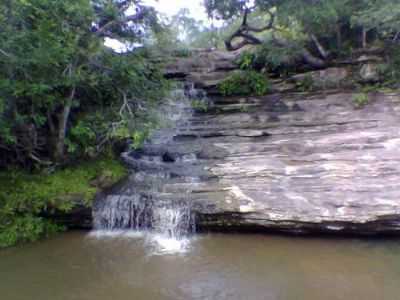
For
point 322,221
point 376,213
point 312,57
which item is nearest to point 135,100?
point 322,221

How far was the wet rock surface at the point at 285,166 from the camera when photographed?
5555mm

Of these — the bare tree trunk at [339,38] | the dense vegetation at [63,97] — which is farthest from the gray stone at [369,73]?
the dense vegetation at [63,97]

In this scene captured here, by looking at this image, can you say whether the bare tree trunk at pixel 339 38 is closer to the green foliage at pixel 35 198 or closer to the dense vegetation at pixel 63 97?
the dense vegetation at pixel 63 97

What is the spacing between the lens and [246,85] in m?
9.52

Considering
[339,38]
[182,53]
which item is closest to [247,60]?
[339,38]

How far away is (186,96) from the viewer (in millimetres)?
10062

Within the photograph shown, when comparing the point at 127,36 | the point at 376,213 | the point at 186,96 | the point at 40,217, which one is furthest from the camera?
the point at 186,96

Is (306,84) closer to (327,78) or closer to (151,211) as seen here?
(327,78)

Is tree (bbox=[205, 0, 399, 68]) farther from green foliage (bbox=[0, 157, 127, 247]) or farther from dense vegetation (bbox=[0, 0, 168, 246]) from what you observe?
green foliage (bbox=[0, 157, 127, 247])

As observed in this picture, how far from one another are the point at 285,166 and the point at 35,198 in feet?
15.7

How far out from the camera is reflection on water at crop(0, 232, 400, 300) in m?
4.30

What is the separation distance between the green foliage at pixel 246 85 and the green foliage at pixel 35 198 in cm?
483

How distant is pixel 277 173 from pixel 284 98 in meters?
3.39

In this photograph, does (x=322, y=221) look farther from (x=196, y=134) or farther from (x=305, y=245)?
(x=196, y=134)
